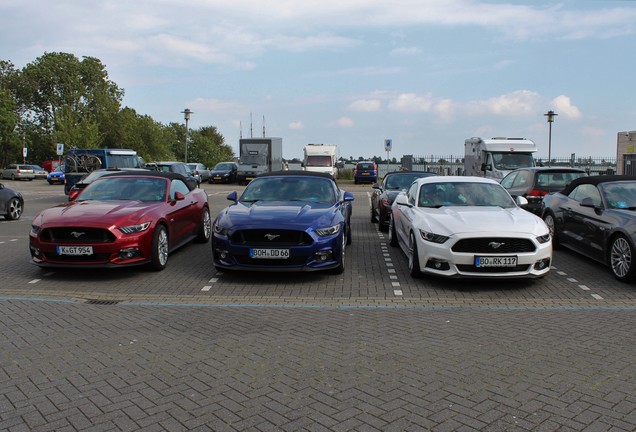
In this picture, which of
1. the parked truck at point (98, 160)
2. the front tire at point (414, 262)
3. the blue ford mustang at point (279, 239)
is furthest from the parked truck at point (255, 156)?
the front tire at point (414, 262)

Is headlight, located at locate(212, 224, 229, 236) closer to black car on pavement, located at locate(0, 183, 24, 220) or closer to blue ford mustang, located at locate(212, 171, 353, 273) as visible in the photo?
blue ford mustang, located at locate(212, 171, 353, 273)

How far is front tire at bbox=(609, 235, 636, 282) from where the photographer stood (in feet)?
25.6

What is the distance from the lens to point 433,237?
7.89 meters

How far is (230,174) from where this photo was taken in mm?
41344

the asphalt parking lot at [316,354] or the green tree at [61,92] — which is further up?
the green tree at [61,92]

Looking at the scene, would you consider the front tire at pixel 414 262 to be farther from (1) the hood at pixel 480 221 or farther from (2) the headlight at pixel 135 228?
(2) the headlight at pixel 135 228

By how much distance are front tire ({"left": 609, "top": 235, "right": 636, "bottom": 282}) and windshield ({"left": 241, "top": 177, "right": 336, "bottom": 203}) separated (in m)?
4.41

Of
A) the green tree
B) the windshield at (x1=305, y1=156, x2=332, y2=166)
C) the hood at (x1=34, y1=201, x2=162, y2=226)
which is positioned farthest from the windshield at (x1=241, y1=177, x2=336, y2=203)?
the green tree

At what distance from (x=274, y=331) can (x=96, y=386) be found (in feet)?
6.20

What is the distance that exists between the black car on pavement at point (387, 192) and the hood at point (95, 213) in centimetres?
623

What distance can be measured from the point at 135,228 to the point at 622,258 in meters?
7.11

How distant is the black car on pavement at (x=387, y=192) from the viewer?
44.9ft

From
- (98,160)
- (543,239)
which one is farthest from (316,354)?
(98,160)

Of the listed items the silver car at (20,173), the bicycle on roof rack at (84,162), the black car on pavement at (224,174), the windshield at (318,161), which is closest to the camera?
the bicycle on roof rack at (84,162)
